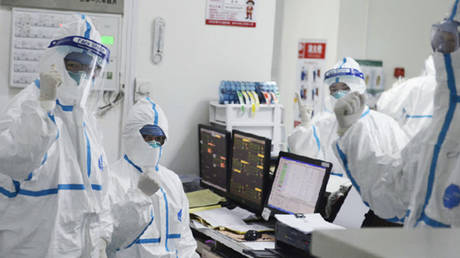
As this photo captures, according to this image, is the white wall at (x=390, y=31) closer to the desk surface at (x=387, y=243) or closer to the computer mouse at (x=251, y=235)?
the computer mouse at (x=251, y=235)

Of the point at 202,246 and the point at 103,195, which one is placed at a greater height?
the point at 103,195

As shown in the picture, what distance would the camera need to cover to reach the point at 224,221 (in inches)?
131

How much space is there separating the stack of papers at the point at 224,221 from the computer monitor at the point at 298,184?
167 millimetres

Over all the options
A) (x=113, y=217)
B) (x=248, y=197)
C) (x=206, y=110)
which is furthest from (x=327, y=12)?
(x=113, y=217)

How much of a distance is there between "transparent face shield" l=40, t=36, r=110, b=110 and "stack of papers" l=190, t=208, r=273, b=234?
118 cm

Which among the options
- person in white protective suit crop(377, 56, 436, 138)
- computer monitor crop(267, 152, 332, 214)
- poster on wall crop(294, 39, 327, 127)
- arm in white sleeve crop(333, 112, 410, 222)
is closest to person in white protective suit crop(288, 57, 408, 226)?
computer monitor crop(267, 152, 332, 214)

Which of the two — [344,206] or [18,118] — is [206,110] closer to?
[344,206]

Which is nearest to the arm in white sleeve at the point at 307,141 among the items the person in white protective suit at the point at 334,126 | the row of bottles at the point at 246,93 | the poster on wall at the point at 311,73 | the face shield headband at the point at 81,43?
the person in white protective suit at the point at 334,126

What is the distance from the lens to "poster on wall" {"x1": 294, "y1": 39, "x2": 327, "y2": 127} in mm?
6277

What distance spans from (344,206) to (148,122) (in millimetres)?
1060

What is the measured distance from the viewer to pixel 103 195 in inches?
96.2

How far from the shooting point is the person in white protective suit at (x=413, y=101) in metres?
4.94

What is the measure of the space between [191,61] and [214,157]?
2.65 feet

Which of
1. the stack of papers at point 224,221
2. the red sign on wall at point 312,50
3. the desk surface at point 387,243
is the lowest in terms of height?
the stack of papers at point 224,221
